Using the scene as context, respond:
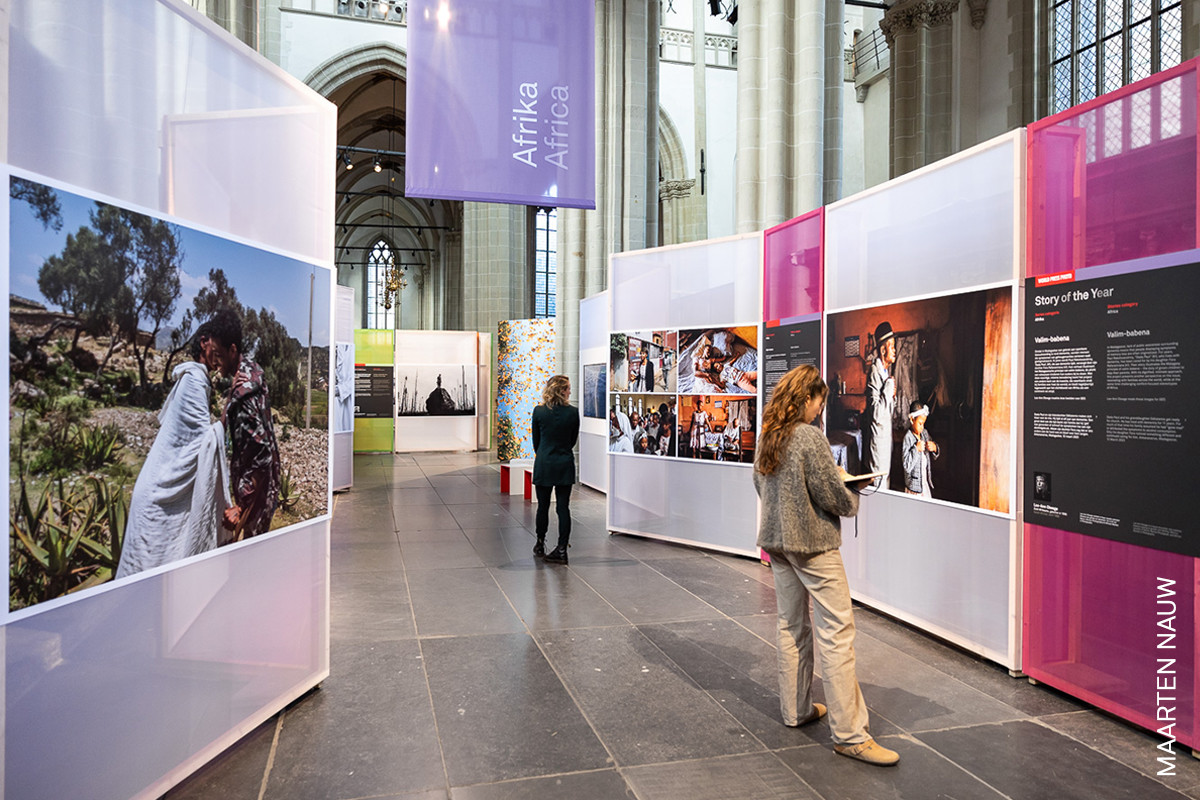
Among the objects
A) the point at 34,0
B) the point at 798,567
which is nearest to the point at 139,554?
the point at 34,0

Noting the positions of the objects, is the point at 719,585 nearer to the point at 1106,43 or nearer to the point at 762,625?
the point at 762,625

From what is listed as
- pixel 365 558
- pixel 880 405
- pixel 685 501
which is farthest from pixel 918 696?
pixel 365 558

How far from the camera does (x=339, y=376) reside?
37.2 ft

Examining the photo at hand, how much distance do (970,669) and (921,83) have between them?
1547 cm

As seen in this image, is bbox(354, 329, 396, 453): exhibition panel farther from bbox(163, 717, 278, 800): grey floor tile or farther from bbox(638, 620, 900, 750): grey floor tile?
bbox(163, 717, 278, 800): grey floor tile

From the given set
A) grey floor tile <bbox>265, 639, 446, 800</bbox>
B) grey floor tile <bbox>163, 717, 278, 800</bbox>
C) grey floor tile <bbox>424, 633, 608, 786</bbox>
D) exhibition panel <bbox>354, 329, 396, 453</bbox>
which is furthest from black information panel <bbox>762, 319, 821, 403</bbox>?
exhibition panel <bbox>354, 329, 396, 453</bbox>

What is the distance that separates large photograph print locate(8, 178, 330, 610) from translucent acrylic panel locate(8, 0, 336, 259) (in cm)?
13

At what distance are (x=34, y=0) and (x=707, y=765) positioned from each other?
11.8ft

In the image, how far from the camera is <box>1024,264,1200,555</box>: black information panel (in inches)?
135

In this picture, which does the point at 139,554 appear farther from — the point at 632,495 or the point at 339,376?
the point at 339,376

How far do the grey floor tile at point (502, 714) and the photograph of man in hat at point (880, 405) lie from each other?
8.56 feet

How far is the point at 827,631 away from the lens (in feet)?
11.1

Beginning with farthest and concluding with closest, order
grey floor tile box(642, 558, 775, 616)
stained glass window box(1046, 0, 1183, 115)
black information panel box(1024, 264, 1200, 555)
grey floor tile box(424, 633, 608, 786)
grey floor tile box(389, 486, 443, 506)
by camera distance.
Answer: stained glass window box(1046, 0, 1183, 115) → grey floor tile box(389, 486, 443, 506) → grey floor tile box(642, 558, 775, 616) → black information panel box(1024, 264, 1200, 555) → grey floor tile box(424, 633, 608, 786)

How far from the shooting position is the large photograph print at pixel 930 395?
4.44 m
